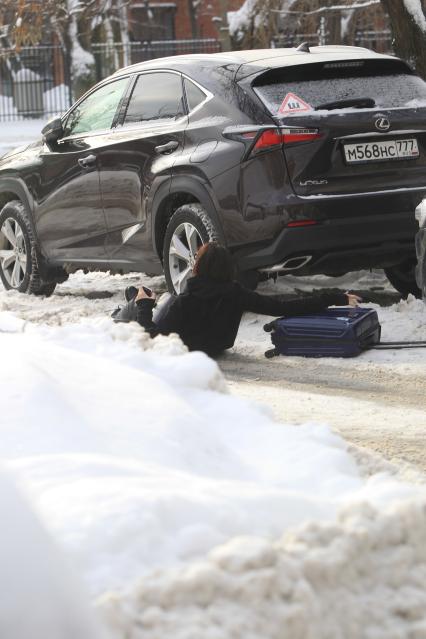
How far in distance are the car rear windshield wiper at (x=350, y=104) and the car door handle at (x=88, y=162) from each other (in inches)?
79.4

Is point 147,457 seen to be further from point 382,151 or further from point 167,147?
point 167,147

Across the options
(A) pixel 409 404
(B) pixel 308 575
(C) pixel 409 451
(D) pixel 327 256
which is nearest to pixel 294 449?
(B) pixel 308 575

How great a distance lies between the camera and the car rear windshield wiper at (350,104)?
8.31 m

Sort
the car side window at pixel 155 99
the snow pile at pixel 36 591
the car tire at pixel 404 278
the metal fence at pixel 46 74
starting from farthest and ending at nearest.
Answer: the metal fence at pixel 46 74 < the car tire at pixel 404 278 < the car side window at pixel 155 99 < the snow pile at pixel 36 591

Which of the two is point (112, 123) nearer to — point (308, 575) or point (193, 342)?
point (193, 342)

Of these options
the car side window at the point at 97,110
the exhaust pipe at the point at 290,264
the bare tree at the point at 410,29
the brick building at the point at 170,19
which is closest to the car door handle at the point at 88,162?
the car side window at the point at 97,110

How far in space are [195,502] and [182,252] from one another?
589cm

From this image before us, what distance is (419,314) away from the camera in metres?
8.48

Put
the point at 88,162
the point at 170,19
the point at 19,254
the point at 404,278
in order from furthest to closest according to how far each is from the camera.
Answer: the point at 170,19, the point at 19,254, the point at 88,162, the point at 404,278

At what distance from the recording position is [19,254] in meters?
10.8

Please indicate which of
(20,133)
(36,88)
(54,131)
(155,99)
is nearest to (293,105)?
(155,99)

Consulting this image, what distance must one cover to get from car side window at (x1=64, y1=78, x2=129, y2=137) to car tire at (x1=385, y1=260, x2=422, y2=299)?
7.22 ft

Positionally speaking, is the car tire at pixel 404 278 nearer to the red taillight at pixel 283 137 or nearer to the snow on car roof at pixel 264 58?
the snow on car roof at pixel 264 58

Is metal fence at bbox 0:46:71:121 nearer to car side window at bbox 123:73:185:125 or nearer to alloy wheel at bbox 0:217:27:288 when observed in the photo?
alloy wheel at bbox 0:217:27:288
